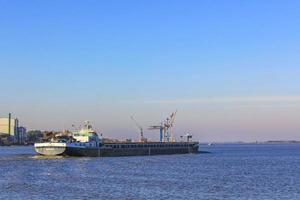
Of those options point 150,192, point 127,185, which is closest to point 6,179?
point 127,185

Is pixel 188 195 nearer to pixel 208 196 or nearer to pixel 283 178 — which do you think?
pixel 208 196

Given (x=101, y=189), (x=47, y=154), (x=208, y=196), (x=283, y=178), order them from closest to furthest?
(x=208, y=196)
(x=101, y=189)
(x=283, y=178)
(x=47, y=154)

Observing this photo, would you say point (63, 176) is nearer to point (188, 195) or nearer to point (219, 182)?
point (219, 182)

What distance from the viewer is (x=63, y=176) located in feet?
348

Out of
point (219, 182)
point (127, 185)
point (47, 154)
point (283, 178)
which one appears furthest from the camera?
point (47, 154)

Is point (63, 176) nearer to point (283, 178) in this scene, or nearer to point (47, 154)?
point (283, 178)

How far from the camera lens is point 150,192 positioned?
77.0 metres

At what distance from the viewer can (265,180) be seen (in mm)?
98562

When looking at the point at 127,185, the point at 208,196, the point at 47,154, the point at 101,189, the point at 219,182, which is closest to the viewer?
the point at 208,196

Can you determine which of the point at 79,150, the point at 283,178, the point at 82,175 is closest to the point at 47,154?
the point at 79,150

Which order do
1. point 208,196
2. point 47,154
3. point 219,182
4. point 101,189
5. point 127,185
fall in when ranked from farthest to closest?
1. point 47,154
2. point 219,182
3. point 127,185
4. point 101,189
5. point 208,196

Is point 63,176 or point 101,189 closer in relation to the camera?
point 101,189

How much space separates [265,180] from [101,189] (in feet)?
101

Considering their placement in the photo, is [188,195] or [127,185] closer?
[188,195]
